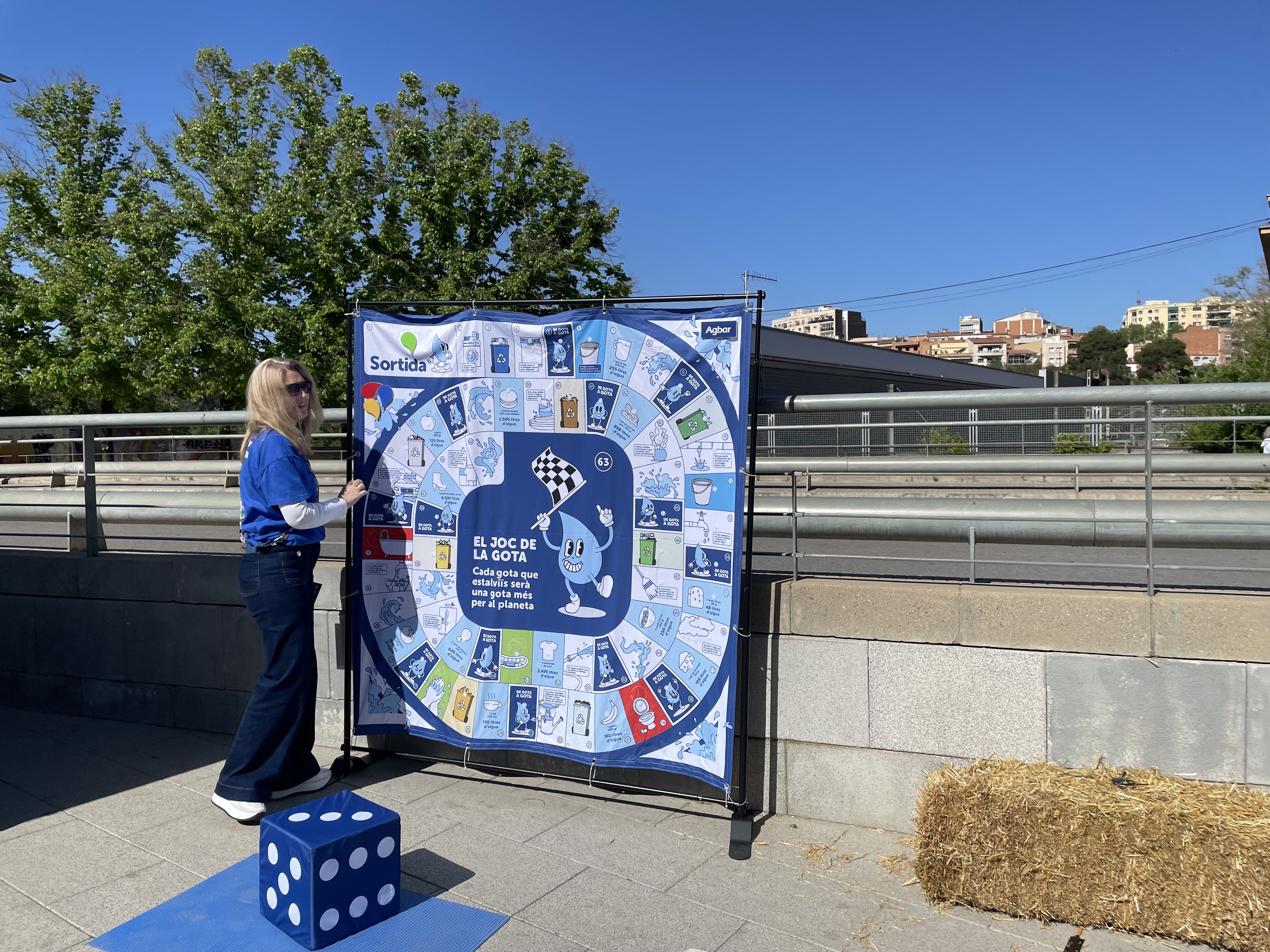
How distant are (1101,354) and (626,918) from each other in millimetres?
121622

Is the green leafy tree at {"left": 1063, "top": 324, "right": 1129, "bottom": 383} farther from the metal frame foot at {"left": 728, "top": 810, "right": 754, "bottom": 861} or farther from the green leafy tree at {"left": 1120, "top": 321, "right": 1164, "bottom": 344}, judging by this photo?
the metal frame foot at {"left": 728, "top": 810, "right": 754, "bottom": 861}

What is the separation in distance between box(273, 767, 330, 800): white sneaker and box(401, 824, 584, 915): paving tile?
893 mm

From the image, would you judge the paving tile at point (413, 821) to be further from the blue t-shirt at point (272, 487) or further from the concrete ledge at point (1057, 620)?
the concrete ledge at point (1057, 620)

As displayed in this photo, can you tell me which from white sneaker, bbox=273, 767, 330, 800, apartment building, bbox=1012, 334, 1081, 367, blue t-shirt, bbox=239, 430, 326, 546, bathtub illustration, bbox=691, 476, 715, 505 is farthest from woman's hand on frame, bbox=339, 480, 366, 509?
apartment building, bbox=1012, 334, 1081, 367

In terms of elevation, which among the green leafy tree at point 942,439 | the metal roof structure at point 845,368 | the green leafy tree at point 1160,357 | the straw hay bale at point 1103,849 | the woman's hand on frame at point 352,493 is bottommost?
the straw hay bale at point 1103,849

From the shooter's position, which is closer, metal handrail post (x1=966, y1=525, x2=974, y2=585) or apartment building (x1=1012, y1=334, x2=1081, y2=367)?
metal handrail post (x1=966, y1=525, x2=974, y2=585)

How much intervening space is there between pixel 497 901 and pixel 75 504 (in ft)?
14.4

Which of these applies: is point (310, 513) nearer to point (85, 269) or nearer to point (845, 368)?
point (85, 269)

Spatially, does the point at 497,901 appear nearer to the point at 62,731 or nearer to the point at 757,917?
the point at 757,917

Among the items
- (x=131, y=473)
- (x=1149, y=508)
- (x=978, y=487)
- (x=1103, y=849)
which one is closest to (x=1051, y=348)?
(x=978, y=487)

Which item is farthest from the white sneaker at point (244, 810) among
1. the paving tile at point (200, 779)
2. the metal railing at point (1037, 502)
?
the metal railing at point (1037, 502)

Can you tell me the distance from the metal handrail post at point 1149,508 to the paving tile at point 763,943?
76.6 inches

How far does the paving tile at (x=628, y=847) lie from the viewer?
3873 mm

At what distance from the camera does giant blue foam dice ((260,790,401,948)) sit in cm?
325
